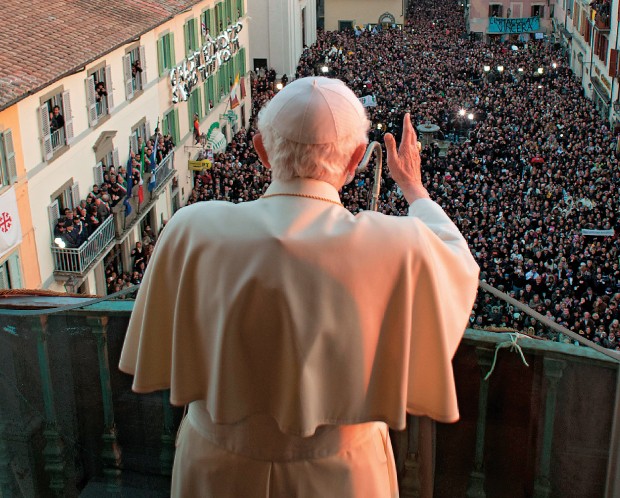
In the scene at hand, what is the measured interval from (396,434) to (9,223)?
55.6 feet

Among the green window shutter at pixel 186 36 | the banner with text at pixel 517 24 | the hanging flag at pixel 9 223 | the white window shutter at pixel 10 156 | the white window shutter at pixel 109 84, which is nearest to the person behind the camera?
the hanging flag at pixel 9 223

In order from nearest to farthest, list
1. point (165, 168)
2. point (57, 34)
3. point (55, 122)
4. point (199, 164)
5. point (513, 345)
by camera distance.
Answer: point (513, 345), point (55, 122), point (57, 34), point (165, 168), point (199, 164)

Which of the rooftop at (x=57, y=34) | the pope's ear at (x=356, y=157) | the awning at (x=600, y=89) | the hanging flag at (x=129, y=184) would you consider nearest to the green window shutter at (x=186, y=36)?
the rooftop at (x=57, y=34)

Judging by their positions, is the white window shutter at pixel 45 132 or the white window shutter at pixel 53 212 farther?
the white window shutter at pixel 53 212

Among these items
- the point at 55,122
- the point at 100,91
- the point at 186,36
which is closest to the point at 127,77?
the point at 100,91

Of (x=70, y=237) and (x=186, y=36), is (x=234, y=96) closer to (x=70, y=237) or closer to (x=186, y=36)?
(x=186, y=36)

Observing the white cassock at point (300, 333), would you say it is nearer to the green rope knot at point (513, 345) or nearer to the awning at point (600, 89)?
the green rope knot at point (513, 345)

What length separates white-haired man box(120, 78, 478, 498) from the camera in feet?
8.62

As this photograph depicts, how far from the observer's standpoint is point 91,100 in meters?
25.1

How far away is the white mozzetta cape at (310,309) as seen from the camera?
2.62 metres

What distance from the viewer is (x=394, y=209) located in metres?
26.0

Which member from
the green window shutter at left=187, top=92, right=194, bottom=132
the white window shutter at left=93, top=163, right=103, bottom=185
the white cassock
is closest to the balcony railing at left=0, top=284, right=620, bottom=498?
the white cassock

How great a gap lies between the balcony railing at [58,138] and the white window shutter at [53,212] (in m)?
1.25

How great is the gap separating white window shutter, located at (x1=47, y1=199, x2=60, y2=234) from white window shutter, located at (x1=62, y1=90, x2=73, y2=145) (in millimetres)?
1663
